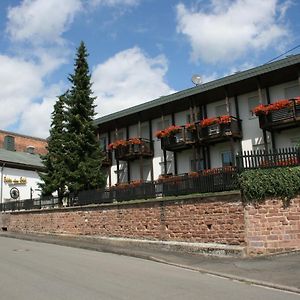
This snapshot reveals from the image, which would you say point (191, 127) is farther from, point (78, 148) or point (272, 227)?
point (272, 227)

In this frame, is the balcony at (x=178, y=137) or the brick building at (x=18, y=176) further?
the brick building at (x=18, y=176)

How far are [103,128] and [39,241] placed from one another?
12.2 m

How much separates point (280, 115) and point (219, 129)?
12.0ft

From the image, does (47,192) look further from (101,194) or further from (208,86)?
(208,86)

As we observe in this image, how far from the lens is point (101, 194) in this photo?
23.1 m

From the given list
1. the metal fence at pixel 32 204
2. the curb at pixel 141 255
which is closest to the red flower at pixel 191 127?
the curb at pixel 141 255

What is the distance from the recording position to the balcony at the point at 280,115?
21797 millimetres

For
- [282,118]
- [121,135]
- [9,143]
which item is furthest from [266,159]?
[9,143]

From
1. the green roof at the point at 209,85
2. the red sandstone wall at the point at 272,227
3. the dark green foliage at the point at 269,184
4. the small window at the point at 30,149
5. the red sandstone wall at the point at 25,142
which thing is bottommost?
the red sandstone wall at the point at 272,227

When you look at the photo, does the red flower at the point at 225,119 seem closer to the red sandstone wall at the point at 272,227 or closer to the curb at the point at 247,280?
the red sandstone wall at the point at 272,227

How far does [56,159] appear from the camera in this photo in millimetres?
28672

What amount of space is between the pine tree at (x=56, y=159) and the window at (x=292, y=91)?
45.5 feet

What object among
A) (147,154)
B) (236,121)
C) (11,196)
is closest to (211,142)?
(236,121)

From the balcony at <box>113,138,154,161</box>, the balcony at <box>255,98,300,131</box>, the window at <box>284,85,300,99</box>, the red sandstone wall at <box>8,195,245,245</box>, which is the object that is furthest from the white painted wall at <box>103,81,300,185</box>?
the red sandstone wall at <box>8,195,245,245</box>
